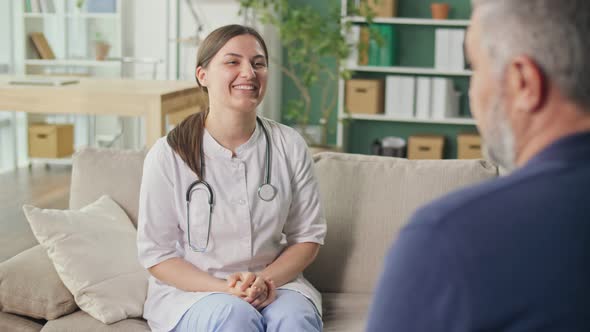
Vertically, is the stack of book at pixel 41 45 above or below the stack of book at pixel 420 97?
above

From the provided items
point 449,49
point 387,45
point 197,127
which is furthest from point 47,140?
point 197,127

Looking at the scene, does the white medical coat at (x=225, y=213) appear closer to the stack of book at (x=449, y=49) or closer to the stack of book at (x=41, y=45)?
the stack of book at (x=449, y=49)

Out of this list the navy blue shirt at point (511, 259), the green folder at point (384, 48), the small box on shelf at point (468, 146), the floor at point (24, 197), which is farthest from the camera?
the green folder at point (384, 48)

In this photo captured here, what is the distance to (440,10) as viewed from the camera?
20.5ft

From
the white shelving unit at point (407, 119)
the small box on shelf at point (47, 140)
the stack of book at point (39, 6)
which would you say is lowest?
the small box on shelf at point (47, 140)

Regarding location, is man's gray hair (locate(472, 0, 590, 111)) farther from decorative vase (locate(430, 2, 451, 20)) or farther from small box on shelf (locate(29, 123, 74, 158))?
small box on shelf (locate(29, 123, 74, 158))

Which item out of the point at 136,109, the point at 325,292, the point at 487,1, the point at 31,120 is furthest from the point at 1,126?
the point at 487,1

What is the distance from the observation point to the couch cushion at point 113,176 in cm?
248

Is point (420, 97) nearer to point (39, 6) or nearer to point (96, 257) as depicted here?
point (39, 6)

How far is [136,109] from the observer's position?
165 inches

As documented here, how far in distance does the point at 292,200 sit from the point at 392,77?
Result: 4.29 meters

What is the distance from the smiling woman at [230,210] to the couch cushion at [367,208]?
0.20 metres

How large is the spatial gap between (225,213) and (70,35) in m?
5.16

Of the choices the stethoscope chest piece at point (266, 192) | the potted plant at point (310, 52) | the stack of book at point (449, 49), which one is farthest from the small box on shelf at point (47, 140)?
the stethoscope chest piece at point (266, 192)
